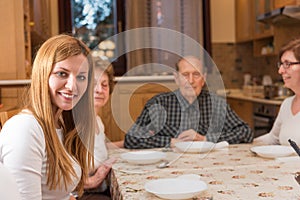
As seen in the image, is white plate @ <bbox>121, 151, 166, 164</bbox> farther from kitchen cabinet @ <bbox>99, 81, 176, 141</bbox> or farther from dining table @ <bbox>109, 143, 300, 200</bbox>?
kitchen cabinet @ <bbox>99, 81, 176, 141</bbox>

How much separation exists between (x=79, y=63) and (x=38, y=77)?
14cm

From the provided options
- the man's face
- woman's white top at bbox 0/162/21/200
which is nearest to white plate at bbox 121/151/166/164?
the man's face

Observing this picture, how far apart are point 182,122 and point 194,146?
353mm

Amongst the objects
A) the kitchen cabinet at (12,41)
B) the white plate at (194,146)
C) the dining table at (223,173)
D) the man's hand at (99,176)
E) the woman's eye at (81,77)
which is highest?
the kitchen cabinet at (12,41)

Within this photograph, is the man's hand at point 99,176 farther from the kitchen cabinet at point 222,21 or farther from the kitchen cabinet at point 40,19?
the kitchen cabinet at point 222,21

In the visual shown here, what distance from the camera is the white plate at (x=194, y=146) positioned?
182 centimetres

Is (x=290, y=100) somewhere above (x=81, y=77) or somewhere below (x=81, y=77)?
below

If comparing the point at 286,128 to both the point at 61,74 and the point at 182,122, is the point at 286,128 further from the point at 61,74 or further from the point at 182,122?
the point at 61,74

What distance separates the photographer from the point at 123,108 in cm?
182

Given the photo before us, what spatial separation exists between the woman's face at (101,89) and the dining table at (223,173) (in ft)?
0.88

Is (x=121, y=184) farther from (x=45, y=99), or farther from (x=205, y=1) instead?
(x=205, y=1)

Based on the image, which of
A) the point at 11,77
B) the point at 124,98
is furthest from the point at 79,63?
the point at 11,77

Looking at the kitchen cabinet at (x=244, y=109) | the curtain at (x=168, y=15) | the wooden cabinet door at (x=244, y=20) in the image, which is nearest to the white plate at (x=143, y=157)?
the kitchen cabinet at (x=244, y=109)

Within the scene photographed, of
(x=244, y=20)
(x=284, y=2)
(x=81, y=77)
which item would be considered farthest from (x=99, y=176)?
(x=244, y=20)
